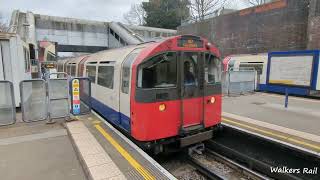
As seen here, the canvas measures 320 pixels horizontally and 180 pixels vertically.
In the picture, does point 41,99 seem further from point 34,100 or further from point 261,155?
point 261,155

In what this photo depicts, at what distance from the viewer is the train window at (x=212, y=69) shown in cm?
590

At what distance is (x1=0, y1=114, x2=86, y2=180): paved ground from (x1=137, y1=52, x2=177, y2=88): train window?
7.09 feet

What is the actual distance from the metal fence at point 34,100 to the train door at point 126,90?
2892 millimetres

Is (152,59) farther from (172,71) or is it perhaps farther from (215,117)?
(215,117)

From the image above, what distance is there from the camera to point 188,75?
18.2 ft

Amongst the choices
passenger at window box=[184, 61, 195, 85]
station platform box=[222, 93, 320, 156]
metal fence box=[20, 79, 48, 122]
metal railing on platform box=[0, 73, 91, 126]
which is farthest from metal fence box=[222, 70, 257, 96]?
metal fence box=[20, 79, 48, 122]

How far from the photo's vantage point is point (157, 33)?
38.2m

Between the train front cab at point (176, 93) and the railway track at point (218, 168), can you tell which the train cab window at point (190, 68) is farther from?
the railway track at point (218, 168)

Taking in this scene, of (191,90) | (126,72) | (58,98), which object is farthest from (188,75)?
(58,98)

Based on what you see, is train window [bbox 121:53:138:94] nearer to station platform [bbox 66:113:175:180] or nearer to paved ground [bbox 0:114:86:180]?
station platform [bbox 66:113:175:180]

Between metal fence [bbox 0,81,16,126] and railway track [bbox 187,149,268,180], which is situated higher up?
metal fence [bbox 0,81,16,126]

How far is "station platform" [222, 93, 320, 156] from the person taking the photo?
232 inches

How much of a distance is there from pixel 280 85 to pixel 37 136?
1313cm

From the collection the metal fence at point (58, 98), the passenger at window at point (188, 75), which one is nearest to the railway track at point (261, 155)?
the passenger at window at point (188, 75)
